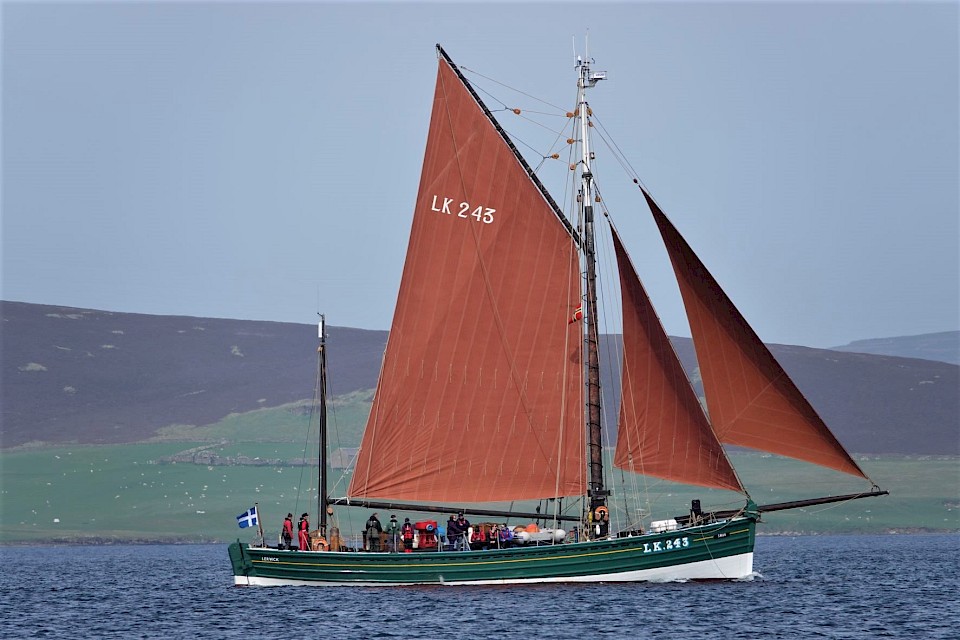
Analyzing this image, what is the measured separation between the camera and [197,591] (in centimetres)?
7806

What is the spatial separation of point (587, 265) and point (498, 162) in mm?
5954

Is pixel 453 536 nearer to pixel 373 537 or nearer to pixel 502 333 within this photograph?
pixel 373 537

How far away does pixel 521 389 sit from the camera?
65312mm

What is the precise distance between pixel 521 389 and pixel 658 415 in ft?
20.2

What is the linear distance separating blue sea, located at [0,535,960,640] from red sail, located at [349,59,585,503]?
527 cm

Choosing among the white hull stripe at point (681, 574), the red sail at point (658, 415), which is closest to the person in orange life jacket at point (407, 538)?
the white hull stripe at point (681, 574)

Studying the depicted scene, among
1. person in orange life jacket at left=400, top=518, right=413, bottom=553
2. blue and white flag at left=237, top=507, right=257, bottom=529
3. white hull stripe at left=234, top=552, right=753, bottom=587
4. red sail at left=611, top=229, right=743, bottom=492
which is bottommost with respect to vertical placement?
white hull stripe at left=234, top=552, right=753, bottom=587

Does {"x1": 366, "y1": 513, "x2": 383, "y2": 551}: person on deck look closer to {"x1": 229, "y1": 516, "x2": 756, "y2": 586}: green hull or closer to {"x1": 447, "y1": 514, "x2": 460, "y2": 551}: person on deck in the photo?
{"x1": 229, "y1": 516, "x2": 756, "y2": 586}: green hull

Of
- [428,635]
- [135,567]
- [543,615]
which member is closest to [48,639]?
[428,635]

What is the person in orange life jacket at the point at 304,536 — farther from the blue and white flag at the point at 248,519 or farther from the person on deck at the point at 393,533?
the person on deck at the point at 393,533

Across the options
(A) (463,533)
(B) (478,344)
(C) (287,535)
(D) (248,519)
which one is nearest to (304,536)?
(C) (287,535)

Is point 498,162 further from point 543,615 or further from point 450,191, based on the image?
point 543,615

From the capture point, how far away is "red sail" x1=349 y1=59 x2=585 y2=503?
213ft

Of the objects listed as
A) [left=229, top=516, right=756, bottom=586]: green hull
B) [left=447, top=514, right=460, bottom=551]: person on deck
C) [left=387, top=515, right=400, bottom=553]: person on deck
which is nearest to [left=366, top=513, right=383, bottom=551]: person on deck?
[left=387, top=515, right=400, bottom=553]: person on deck
